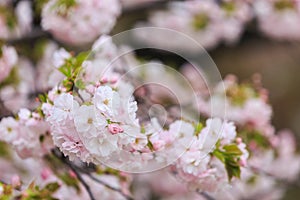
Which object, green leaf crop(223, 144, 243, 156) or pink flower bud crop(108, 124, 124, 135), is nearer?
pink flower bud crop(108, 124, 124, 135)

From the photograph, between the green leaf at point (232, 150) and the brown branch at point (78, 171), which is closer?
the green leaf at point (232, 150)

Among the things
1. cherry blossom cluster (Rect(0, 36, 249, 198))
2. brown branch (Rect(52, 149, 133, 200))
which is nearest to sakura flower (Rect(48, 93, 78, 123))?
cherry blossom cluster (Rect(0, 36, 249, 198))

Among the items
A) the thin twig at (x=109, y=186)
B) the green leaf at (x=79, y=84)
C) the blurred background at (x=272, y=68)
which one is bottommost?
the green leaf at (x=79, y=84)

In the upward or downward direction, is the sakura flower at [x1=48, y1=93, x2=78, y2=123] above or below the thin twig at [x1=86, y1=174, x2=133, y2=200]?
below

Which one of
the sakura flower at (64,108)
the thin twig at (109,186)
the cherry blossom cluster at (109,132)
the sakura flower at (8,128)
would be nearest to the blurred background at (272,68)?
the thin twig at (109,186)

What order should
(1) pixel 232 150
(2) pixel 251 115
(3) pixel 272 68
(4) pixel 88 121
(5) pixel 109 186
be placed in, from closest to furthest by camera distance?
(4) pixel 88 121 → (1) pixel 232 150 → (5) pixel 109 186 → (2) pixel 251 115 → (3) pixel 272 68

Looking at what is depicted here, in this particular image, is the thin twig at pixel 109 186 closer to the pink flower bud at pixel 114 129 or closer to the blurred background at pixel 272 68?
the pink flower bud at pixel 114 129

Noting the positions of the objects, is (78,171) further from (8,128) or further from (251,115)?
(251,115)

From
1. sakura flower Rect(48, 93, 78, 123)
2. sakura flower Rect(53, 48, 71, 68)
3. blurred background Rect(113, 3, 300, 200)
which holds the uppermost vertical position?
blurred background Rect(113, 3, 300, 200)

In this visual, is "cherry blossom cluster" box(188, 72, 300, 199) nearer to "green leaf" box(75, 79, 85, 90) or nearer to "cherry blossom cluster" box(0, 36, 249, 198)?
"cherry blossom cluster" box(0, 36, 249, 198)

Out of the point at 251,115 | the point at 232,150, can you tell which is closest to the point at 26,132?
the point at 232,150

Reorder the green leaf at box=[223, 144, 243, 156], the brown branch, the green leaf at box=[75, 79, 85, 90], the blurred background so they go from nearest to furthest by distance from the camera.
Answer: the green leaf at box=[75, 79, 85, 90], the green leaf at box=[223, 144, 243, 156], the brown branch, the blurred background

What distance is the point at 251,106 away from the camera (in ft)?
7.77

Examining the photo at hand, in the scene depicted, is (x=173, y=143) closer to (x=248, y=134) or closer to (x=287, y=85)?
(x=248, y=134)
